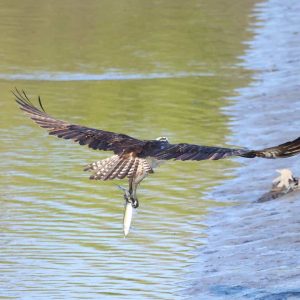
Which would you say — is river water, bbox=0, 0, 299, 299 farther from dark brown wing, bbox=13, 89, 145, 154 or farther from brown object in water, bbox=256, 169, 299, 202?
dark brown wing, bbox=13, 89, 145, 154

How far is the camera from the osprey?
6602 millimetres

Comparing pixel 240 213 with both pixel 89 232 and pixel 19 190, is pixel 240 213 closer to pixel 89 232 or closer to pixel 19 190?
pixel 89 232

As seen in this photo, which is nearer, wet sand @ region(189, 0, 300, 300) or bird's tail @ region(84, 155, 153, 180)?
bird's tail @ region(84, 155, 153, 180)

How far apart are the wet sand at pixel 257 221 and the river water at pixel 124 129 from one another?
1.6 inches

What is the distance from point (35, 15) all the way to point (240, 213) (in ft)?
45.8

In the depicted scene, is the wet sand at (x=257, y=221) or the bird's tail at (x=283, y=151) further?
the wet sand at (x=257, y=221)

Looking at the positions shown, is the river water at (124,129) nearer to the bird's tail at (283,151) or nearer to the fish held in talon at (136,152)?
the fish held in talon at (136,152)

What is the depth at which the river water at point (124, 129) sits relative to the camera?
27.1 ft

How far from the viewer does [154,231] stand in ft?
30.2

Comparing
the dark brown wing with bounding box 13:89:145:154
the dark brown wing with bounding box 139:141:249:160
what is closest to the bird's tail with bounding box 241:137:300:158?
the dark brown wing with bounding box 139:141:249:160

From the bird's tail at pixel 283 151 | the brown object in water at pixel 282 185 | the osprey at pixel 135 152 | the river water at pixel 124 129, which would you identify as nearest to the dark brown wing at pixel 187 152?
the osprey at pixel 135 152

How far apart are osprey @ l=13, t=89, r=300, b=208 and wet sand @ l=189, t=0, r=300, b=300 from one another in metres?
0.98

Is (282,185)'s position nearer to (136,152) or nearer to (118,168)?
(136,152)

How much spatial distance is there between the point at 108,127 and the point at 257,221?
437cm
